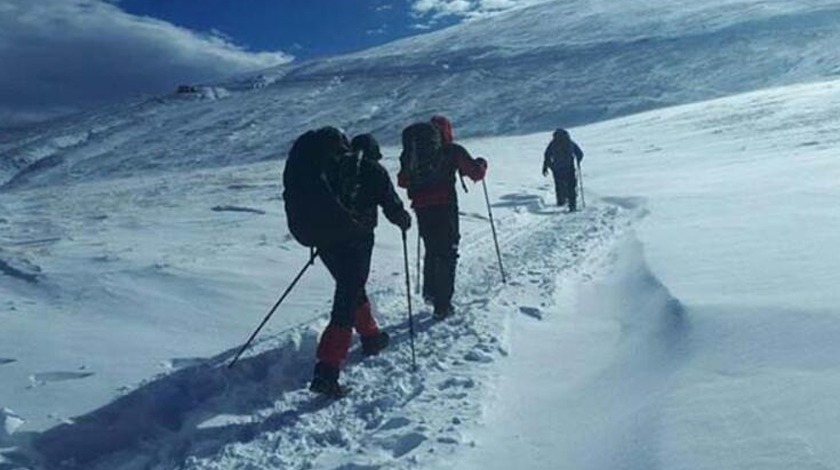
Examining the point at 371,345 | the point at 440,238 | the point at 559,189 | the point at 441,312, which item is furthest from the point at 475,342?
the point at 559,189

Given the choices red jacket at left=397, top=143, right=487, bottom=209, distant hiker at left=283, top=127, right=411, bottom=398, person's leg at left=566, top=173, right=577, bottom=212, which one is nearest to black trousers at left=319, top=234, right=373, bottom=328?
distant hiker at left=283, top=127, right=411, bottom=398

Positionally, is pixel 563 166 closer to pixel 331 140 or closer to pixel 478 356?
A: pixel 478 356

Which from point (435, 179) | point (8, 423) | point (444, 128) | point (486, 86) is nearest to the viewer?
point (8, 423)

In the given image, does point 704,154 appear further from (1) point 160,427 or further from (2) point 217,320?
(1) point 160,427

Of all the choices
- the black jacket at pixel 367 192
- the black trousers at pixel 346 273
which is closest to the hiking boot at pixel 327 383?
the black trousers at pixel 346 273

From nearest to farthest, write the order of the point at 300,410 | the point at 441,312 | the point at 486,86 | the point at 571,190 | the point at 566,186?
the point at 300,410, the point at 441,312, the point at 571,190, the point at 566,186, the point at 486,86

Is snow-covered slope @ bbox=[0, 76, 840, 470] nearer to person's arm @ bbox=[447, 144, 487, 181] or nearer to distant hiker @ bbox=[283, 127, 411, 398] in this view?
distant hiker @ bbox=[283, 127, 411, 398]

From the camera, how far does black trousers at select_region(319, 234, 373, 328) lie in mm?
5977

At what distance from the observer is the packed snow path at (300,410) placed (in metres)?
4.89

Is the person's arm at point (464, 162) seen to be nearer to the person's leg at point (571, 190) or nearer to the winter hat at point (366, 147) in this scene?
the winter hat at point (366, 147)

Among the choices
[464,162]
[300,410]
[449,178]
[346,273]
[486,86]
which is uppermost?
[486,86]

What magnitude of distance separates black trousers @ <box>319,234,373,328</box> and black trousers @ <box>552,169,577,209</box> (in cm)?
1122

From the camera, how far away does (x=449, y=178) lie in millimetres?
8000

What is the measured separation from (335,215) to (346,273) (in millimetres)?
460
